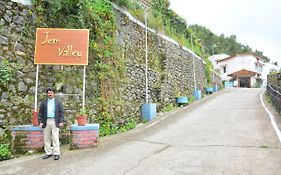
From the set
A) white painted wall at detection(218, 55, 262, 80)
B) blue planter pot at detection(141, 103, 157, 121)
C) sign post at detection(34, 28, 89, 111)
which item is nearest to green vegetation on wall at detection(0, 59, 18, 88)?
sign post at detection(34, 28, 89, 111)

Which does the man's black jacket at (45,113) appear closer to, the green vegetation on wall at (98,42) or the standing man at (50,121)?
the standing man at (50,121)

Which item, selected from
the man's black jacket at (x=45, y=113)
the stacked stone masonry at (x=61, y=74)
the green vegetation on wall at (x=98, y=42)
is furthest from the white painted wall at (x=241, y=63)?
the man's black jacket at (x=45, y=113)

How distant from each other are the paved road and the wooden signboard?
104 inches

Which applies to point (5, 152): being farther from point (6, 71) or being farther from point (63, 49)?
point (63, 49)

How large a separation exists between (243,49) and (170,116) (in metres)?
79.2

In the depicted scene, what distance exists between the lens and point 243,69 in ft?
193

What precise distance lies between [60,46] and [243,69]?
5449 centimetres

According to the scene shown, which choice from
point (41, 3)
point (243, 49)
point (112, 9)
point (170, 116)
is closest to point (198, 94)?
point (170, 116)

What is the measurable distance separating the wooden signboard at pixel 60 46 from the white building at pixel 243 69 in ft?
170

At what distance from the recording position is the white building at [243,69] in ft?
191

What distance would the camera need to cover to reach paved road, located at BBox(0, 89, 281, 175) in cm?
632

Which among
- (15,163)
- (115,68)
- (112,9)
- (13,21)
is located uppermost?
(112,9)

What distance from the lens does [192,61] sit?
2519 centimetres

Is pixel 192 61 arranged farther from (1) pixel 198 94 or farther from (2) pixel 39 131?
(2) pixel 39 131
